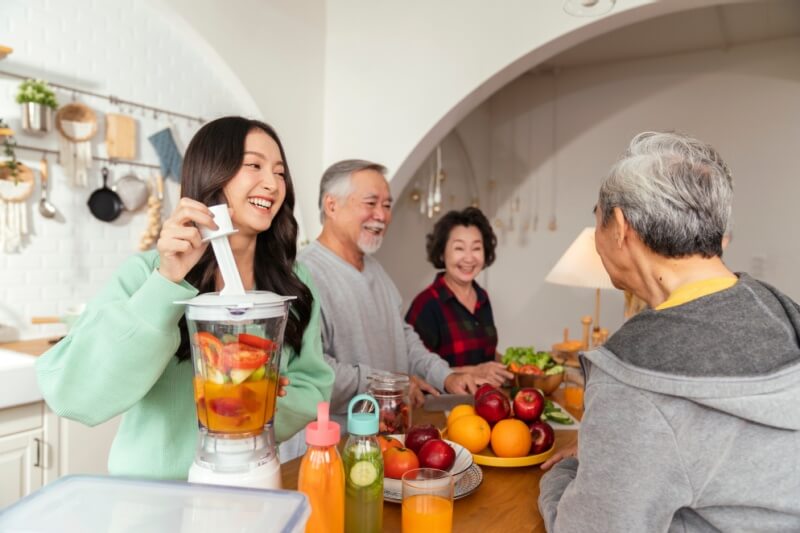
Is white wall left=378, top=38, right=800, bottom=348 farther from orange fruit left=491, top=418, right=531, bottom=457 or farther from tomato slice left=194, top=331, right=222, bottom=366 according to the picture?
tomato slice left=194, top=331, right=222, bottom=366

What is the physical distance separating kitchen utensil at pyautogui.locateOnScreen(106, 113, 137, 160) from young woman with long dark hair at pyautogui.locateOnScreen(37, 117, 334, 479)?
6.00ft

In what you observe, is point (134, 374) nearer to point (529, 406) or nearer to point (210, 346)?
point (210, 346)

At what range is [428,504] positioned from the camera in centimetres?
106

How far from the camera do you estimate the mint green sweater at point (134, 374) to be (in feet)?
3.38

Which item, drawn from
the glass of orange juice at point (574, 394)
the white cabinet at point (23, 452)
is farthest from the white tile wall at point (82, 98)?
the glass of orange juice at point (574, 394)

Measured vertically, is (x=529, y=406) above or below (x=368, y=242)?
below

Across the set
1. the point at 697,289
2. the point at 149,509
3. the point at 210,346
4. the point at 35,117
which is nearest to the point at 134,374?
the point at 210,346

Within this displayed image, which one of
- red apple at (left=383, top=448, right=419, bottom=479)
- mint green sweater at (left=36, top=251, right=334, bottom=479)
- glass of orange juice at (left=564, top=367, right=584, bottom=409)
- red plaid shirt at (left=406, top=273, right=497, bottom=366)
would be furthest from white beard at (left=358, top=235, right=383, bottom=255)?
red apple at (left=383, top=448, right=419, bottom=479)

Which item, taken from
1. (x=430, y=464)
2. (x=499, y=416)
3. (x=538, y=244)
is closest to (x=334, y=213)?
(x=499, y=416)

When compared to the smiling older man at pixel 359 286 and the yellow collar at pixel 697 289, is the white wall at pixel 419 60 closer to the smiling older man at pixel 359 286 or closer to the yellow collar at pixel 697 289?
the smiling older man at pixel 359 286

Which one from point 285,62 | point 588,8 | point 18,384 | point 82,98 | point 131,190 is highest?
point 588,8

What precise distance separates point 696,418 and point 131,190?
284cm

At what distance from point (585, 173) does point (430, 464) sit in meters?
Answer: 4.88

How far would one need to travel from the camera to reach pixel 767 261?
493 centimetres
